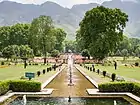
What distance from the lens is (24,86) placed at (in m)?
24.0

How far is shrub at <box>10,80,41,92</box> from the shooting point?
23844 millimetres

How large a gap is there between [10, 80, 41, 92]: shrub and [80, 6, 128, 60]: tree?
1936 inches

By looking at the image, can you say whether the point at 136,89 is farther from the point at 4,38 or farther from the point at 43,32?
the point at 4,38

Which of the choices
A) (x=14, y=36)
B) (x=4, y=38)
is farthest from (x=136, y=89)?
(x=4, y=38)

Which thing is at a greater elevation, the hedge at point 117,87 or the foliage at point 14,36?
the foliage at point 14,36

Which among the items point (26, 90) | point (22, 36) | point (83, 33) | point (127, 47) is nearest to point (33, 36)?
point (83, 33)

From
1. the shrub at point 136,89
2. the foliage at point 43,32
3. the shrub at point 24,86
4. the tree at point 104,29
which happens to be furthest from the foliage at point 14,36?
the shrub at point 136,89

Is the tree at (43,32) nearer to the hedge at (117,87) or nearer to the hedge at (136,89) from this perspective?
the hedge at (117,87)

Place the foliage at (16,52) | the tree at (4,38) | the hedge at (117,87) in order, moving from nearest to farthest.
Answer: the hedge at (117,87), the foliage at (16,52), the tree at (4,38)

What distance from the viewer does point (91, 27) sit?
2968 inches

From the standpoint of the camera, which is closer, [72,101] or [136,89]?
[72,101]

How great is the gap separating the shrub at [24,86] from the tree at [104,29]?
49.2m

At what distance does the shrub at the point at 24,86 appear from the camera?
23844 millimetres

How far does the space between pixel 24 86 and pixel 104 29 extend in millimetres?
52987
